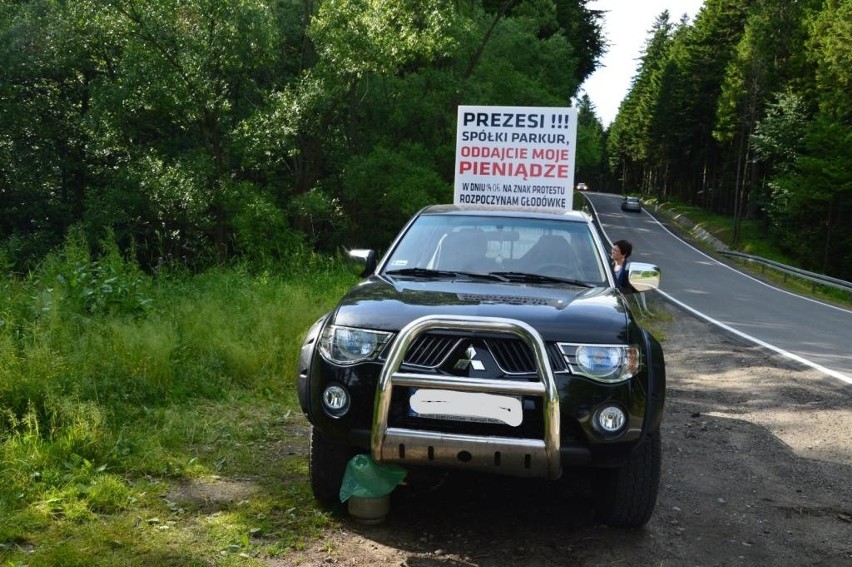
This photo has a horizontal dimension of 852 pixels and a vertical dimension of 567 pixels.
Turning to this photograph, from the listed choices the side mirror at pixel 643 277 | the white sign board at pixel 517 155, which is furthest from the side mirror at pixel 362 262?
the white sign board at pixel 517 155

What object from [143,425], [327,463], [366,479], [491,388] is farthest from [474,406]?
[143,425]

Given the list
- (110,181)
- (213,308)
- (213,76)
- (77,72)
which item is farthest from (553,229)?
(77,72)

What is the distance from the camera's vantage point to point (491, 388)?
3.63m

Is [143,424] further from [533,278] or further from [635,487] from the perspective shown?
[635,487]

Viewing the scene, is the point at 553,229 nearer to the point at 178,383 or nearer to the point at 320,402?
the point at 320,402

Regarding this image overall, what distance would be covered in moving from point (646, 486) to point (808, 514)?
132 centimetres

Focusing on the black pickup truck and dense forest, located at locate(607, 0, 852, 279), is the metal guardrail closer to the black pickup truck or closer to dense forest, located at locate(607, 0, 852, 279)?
dense forest, located at locate(607, 0, 852, 279)

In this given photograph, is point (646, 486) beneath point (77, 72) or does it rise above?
beneath

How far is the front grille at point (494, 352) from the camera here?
377 centimetres

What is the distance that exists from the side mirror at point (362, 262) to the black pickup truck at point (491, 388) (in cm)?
95

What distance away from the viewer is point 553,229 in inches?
215

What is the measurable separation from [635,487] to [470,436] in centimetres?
112

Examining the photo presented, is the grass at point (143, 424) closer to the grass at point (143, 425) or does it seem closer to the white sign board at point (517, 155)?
the grass at point (143, 425)

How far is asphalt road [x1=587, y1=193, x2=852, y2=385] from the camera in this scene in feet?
38.7
